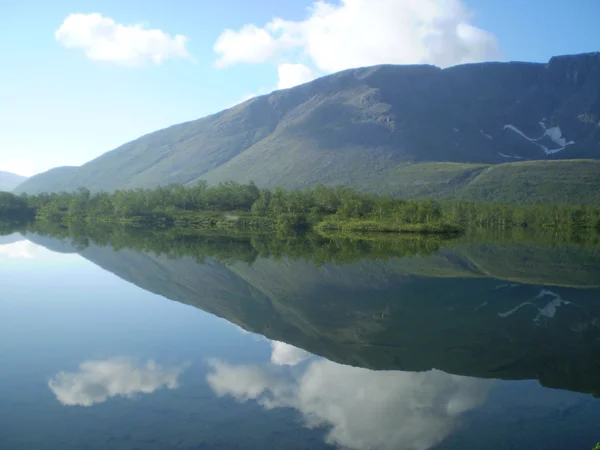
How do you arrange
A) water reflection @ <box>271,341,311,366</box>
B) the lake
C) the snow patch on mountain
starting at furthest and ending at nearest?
1. the snow patch on mountain
2. water reflection @ <box>271,341,311,366</box>
3. the lake

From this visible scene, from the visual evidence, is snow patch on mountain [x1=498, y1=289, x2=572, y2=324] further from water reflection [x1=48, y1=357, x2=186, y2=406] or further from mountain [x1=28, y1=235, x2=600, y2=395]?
water reflection [x1=48, y1=357, x2=186, y2=406]

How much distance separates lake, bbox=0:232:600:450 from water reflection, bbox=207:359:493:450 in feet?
0.18

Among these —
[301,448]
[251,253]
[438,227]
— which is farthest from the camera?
[438,227]

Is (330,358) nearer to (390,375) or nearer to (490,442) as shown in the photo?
(390,375)

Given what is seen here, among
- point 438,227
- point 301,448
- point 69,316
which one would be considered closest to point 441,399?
point 301,448

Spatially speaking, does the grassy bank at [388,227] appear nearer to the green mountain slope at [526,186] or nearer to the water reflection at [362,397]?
the water reflection at [362,397]

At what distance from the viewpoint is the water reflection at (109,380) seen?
1292cm

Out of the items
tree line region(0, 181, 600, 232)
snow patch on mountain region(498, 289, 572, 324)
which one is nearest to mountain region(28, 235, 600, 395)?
snow patch on mountain region(498, 289, 572, 324)

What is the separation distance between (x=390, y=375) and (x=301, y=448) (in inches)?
210

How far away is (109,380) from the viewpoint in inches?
551

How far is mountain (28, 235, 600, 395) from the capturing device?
54.4ft

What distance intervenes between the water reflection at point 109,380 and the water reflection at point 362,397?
1.48 meters

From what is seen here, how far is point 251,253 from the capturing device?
4734 centimetres

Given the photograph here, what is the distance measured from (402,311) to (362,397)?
1115 cm
